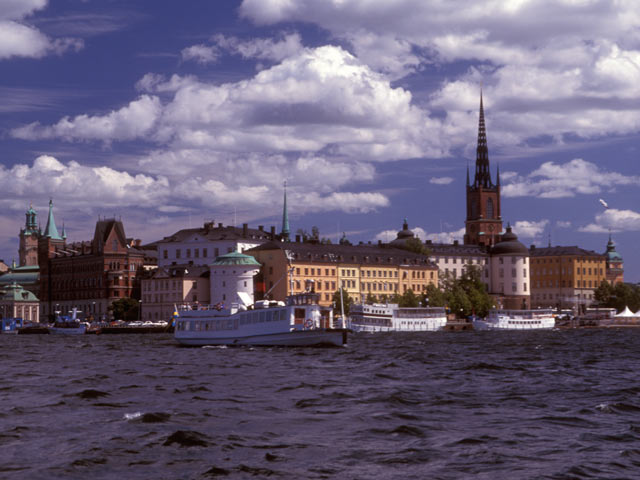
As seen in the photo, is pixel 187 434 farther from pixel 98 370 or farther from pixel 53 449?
pixel 98 370

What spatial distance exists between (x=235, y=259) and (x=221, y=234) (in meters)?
22.1

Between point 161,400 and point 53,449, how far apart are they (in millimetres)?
10035

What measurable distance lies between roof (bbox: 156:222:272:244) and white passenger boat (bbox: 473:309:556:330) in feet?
158

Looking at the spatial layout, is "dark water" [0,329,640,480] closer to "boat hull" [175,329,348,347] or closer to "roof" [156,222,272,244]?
"boat hull" [175,329,348,347]

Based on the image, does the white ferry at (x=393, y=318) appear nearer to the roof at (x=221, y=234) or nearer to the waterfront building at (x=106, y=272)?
the roof at (x=221, y=234)

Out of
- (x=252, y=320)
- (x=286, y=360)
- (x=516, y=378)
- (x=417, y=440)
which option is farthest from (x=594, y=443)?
(x=252, y=320)

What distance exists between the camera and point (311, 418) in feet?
94.2

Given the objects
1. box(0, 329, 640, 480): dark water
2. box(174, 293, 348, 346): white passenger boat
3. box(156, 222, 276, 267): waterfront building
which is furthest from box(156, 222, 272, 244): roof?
box(0, 329, 640, 480): dark water

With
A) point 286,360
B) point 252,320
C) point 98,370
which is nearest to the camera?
point 98,370

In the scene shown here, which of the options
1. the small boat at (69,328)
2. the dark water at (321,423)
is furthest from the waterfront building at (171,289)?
the dark water at (321,423)

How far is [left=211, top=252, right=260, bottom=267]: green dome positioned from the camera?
542ft

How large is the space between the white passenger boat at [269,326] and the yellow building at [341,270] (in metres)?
76.6

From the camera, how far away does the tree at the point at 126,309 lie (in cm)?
18050

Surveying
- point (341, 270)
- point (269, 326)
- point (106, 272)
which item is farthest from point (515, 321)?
point (269, 326)
